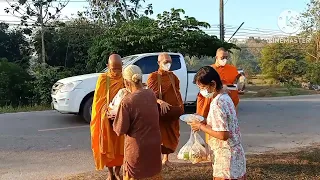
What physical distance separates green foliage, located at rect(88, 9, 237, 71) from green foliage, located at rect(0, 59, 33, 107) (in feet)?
9.94

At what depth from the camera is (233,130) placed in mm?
3201

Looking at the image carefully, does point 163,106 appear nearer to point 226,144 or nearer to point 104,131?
point 104,131

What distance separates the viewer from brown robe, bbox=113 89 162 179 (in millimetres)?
3359

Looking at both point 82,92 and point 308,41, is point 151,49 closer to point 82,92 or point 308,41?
point 82,92

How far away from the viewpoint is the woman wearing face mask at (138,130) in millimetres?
3363

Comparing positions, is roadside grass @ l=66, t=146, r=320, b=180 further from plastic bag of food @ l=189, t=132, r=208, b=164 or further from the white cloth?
the white cloth

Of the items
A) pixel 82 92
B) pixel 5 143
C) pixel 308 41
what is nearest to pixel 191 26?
pixel 82 92

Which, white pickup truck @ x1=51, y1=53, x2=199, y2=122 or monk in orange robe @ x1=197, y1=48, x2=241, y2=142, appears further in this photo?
white pickup truck @ x1=51, y1=53, x2=199, y2=122

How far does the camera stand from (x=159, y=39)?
51.0 ft

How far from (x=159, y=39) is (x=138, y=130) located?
12.4 metres

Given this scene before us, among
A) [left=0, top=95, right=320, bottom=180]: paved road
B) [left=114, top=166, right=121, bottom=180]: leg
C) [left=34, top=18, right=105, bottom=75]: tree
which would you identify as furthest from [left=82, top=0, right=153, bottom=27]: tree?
[left=114, top=166, right=121, bottom=180]: leg

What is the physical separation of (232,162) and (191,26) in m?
13.5

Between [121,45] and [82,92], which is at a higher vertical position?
[121,45]

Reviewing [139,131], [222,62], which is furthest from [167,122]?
[139,131]
